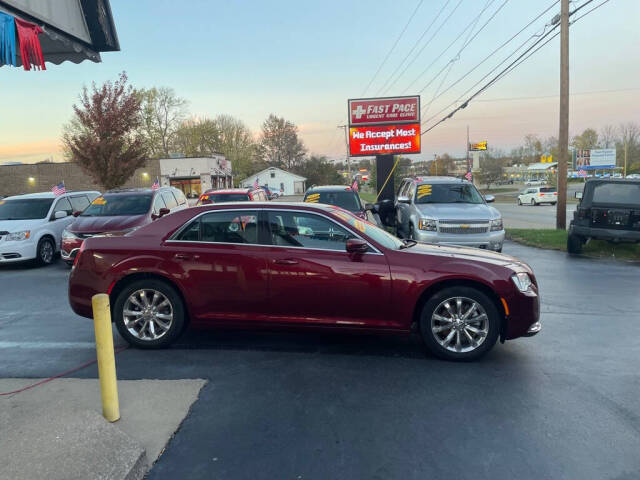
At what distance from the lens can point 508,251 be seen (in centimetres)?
1266

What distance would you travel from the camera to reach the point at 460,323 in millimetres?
4840

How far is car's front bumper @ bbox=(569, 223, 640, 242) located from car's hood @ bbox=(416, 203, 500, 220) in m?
2.39

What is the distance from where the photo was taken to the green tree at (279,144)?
9106 centimetres

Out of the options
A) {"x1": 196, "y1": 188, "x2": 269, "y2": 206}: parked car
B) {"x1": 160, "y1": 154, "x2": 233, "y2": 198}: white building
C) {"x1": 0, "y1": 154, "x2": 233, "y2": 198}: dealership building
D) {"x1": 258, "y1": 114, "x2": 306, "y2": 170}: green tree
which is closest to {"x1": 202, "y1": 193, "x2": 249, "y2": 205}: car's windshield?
{"x1": 196, "y1": 188, "x2": 269, "y2": 206}: parked car

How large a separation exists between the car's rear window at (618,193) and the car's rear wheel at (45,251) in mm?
13182

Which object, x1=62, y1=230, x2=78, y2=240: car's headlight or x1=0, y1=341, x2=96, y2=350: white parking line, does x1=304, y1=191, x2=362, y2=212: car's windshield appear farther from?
x1=0, y1=341, x2=96, y2=350: white parking line

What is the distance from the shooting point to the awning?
409cm

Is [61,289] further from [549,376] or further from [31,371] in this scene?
[549,376]

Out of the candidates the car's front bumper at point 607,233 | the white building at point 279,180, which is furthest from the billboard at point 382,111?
the white building at point 279,180

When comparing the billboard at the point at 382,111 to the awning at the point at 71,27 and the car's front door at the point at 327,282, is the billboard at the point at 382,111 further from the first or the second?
the car's front door at the point at 327,282

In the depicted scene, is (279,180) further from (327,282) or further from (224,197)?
(327,282)

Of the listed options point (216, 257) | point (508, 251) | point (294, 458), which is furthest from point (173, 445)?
point (508, 251)

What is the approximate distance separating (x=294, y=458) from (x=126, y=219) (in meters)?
8.48

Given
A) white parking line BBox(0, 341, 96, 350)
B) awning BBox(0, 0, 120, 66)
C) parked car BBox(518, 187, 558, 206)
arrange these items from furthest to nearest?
parked car BBox(518, 187, 558, 206) < white parking line BBox(0, 341, 96, 350) < awning BBox(0, 0, 120, 66)
